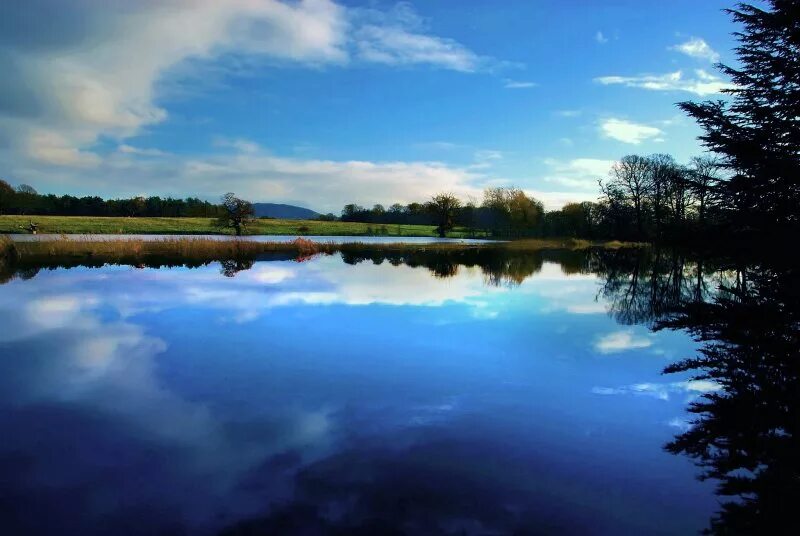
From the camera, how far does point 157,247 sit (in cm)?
4538

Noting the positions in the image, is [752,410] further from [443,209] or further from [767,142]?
[443,209]

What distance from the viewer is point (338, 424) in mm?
7699

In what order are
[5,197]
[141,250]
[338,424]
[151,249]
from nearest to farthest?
[338,424], [141,250], [151,249], [5,197]

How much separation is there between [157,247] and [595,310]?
41.4 meters

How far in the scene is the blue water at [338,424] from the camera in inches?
207

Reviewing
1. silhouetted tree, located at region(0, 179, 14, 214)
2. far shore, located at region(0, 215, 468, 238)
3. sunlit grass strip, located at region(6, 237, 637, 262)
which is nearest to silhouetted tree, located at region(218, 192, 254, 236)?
far shore, located at region(0, 215, 468, 238)

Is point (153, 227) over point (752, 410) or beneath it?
over

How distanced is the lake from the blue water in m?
0.04

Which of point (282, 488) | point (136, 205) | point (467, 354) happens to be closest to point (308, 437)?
point (282, 488)

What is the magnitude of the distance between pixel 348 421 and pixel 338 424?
211 mm

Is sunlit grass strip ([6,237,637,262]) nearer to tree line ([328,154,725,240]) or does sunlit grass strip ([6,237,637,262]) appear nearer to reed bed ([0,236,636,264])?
reed bed ([0,236,636,264])

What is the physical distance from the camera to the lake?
5.25 meters

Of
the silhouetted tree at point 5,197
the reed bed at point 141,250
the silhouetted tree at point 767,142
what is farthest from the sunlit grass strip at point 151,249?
the silhouetted tree at point 5,197

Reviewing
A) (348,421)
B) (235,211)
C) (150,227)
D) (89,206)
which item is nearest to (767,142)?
(348,421)
